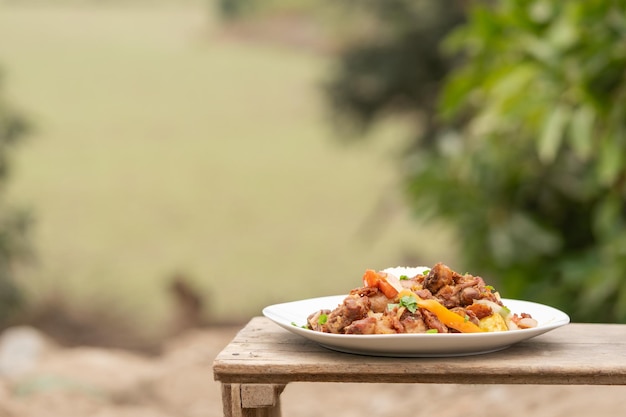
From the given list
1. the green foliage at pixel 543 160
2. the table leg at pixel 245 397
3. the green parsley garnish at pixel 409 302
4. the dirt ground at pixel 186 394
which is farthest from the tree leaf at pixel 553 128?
the table leg at pixel 245 397

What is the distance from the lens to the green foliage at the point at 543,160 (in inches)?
134

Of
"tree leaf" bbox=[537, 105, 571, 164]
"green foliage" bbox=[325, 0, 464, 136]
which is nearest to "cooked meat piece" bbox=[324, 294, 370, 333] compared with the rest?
"tree leaf" bbox=[537, 105, 571, 164]

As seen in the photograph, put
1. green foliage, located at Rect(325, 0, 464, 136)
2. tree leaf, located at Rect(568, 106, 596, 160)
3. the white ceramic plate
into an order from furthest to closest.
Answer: green foliage, located at Rect(325, 0, 464, 136) < tree leaf, located at Rect(568, 106, 596, 160) < the white ceramic plate

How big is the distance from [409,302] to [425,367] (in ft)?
0.37

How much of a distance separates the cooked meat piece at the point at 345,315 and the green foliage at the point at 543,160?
183 centimetres

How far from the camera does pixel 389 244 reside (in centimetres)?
836

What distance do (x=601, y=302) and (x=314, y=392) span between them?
1.20m

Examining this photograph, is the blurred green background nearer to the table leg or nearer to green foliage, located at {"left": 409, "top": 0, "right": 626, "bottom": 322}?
green foliage, located at {"left": 409, "top": 0, "right": 626, "bottom": 322}

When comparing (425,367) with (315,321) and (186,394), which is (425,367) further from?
(186,394)

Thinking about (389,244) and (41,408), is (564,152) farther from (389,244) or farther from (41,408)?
(389,244)

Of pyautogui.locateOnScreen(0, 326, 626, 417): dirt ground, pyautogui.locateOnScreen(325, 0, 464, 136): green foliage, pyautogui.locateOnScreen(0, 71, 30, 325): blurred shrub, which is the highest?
pyautogui.locateOnScreen(325, 0, 464, 136): green foliage

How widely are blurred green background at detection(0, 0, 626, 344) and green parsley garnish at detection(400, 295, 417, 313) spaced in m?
1.83

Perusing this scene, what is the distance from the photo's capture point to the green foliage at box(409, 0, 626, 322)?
3.40 meters

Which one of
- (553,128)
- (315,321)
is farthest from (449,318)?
(553,128)
